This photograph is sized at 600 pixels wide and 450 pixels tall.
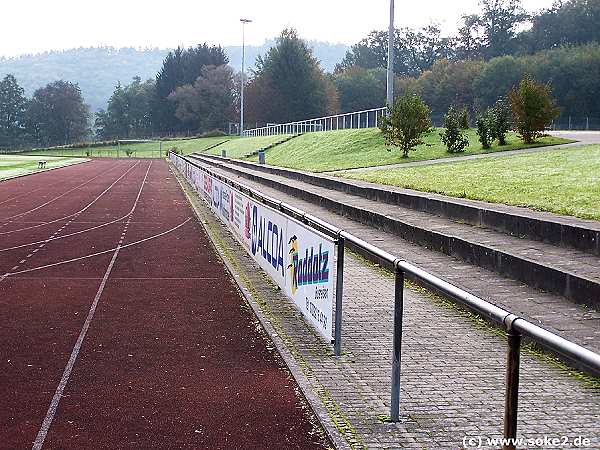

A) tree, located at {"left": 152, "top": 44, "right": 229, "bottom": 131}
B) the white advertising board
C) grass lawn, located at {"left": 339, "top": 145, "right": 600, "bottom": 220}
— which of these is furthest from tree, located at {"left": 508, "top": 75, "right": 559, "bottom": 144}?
tree, located at {"left": 152, "top": 44, "right": 229, "bottom": 131}

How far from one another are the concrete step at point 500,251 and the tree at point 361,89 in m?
90.6

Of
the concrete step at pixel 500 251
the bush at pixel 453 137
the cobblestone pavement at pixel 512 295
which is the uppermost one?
the bush at pixel 453 137

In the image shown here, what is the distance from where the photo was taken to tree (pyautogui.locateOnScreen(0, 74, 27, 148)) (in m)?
152

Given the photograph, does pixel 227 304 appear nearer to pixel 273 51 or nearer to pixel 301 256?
pixel 301 256

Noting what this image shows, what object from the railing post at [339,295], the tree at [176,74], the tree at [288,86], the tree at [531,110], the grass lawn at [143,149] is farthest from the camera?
the tree at [176,74]

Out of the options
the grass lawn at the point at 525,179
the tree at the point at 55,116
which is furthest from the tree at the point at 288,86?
the grass lawn at the point at 525,179

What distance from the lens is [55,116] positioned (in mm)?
153250

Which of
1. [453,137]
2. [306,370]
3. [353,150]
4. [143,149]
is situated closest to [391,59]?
[453,137]

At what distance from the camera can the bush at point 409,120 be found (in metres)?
33.1

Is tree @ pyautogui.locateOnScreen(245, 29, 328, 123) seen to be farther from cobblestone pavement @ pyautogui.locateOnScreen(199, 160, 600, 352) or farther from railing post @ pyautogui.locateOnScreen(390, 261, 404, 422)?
railing post @ pyautogui.locateOnScreen(390, 261, 404, 422)

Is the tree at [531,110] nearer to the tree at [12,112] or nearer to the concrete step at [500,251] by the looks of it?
the concrete step at [500,251]

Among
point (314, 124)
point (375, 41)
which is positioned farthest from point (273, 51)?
point (314, 124)

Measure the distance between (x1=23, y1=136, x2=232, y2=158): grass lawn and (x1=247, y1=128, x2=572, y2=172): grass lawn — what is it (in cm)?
5181

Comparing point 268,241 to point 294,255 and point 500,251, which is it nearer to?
point 294,255
